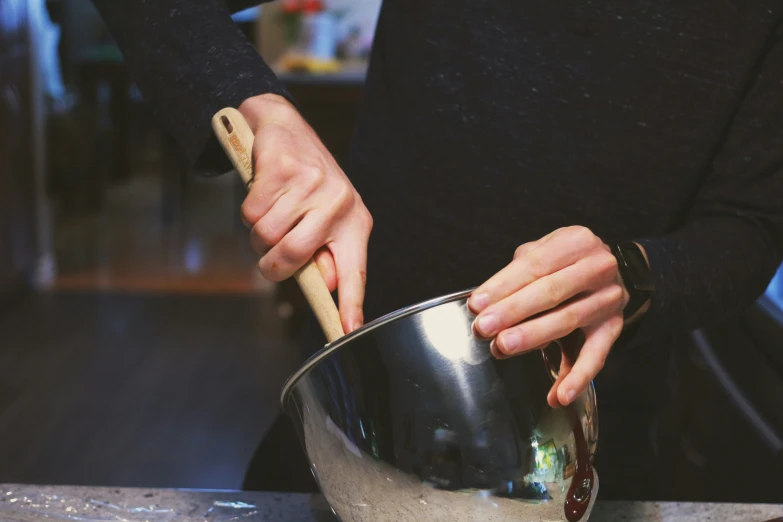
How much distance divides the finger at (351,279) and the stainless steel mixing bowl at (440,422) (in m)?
0.06

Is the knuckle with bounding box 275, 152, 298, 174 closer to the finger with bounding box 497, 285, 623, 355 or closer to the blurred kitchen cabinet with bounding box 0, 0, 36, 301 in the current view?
the finger with bounding box 497, 285, 623, 355

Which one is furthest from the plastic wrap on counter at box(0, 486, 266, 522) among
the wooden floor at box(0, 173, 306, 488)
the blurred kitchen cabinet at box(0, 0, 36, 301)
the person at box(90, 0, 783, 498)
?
the blurred kitchen cabinet at box(0, 0, 36, 301)

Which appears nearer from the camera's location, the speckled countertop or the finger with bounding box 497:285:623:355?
the finger with bounding box 497:285:623:355

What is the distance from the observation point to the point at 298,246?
0.50m

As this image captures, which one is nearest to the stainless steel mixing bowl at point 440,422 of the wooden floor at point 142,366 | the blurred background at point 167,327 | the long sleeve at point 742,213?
the long sleeve at point 742,213

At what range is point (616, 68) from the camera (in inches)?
28.5

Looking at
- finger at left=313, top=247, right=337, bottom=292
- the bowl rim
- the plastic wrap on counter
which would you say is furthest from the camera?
the plastic wrap on counter

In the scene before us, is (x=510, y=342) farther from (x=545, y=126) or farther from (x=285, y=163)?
(x=545, y=126)

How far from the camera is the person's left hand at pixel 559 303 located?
45cm

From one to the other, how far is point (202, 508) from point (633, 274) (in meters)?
0.36

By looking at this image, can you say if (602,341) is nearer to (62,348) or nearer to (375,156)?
(375,156)

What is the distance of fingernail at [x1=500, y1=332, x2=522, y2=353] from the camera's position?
45cm

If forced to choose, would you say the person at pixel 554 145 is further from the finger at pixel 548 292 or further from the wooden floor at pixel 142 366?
the wooden floor at pixel 142 366

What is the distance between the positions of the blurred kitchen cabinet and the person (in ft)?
8.92
